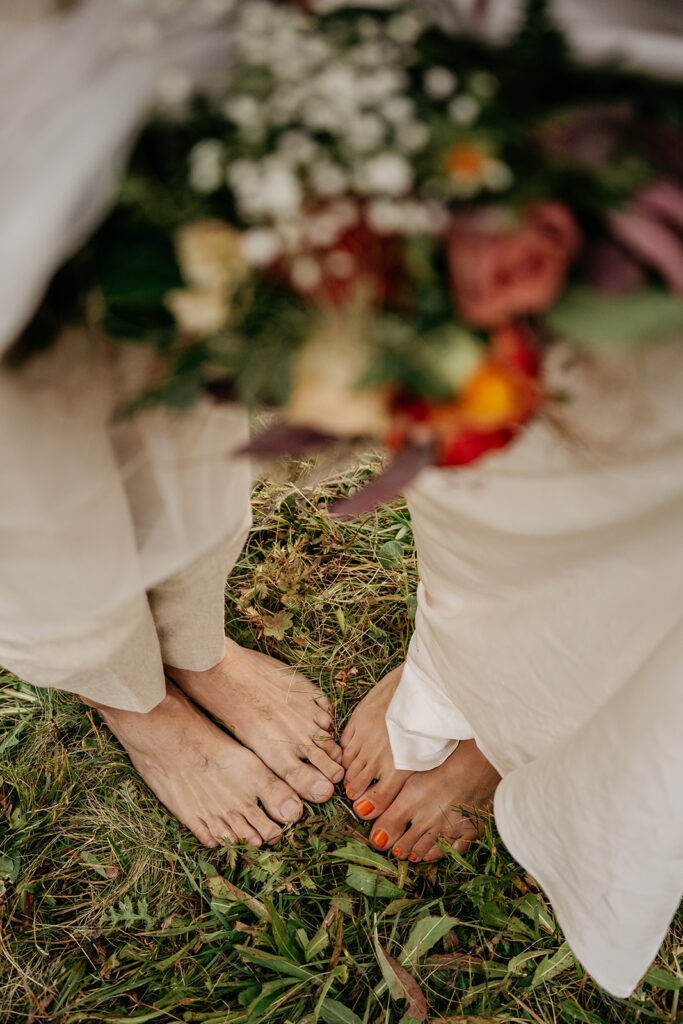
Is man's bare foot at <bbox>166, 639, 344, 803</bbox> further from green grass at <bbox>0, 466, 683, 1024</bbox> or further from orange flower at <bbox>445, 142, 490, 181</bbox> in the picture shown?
orange flower at <bbox>445, 142, 490, 181</bbox>

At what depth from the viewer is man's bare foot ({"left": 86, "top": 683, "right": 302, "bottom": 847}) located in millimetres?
1408

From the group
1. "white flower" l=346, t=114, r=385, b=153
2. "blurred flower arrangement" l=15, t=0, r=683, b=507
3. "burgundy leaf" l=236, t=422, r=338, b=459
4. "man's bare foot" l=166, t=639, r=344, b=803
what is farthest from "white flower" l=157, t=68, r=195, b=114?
"man's bare foot" l=166, t=639, r=344, b=803

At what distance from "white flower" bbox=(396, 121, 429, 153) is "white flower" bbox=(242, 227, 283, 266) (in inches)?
3.9

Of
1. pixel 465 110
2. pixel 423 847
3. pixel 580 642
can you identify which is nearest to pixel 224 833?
pixel 423 847

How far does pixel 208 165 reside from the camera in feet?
1.51

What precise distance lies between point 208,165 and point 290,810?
1258 millimetres

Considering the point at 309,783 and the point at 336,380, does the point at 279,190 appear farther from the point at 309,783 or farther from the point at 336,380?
the point at 309,783

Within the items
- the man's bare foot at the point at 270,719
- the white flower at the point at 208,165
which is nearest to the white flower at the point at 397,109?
the white flower at the point at 208,165

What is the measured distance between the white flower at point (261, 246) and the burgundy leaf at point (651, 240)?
21 cm

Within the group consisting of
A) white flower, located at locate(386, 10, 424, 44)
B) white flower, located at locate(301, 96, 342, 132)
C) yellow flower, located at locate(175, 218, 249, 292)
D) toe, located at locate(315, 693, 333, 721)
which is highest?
white flower, located at locate(386, 10, 424, 44)

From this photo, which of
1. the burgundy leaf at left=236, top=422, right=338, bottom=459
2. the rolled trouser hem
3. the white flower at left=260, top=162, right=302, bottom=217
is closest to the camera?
the white flower at left=260, top=162, right=302, bottom=217

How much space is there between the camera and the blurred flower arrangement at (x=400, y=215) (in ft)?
1.52

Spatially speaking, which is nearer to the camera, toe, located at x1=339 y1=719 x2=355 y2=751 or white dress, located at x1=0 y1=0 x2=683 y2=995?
white dress, located at x1=0 y1=0 x2=683 y2=995

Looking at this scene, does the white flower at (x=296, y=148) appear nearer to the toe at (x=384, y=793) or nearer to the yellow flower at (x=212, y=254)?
the yellow flower at (x=212, y=254)
